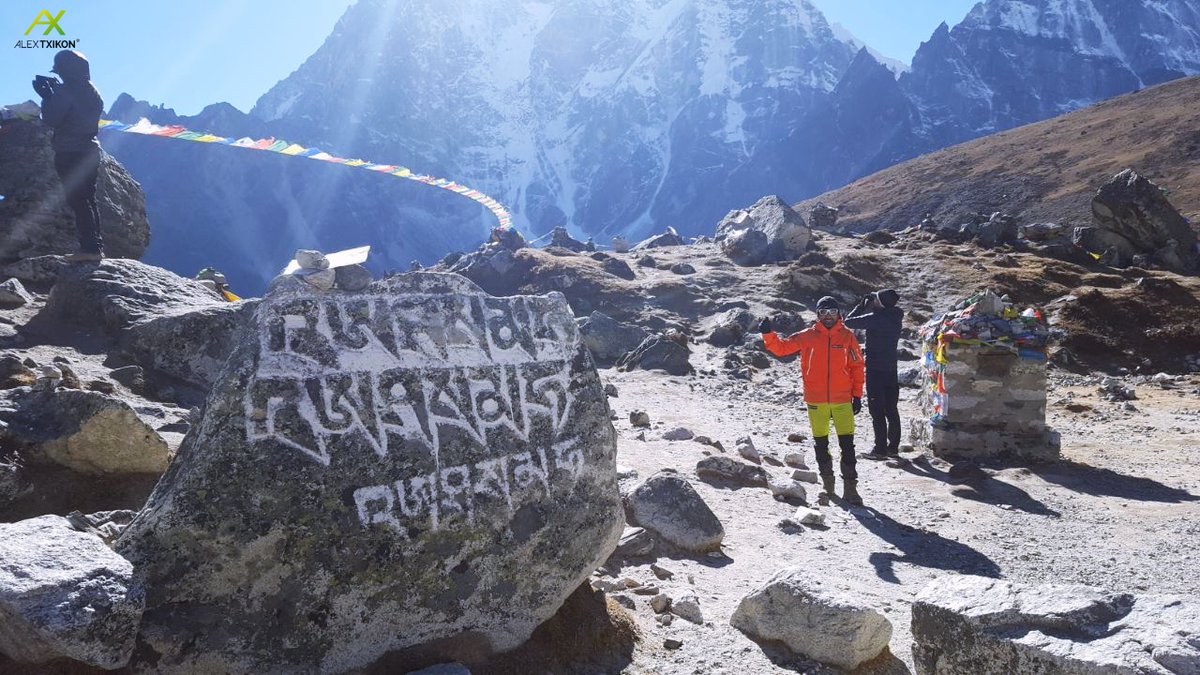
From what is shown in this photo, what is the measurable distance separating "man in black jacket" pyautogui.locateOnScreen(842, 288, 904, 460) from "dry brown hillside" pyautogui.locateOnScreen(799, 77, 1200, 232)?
34310mm

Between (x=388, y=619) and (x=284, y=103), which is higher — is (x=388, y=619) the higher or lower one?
the lower one

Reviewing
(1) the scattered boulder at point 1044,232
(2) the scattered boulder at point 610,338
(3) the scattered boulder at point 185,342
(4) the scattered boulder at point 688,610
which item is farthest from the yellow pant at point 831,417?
(1) the scattered boulder at point 1044,232

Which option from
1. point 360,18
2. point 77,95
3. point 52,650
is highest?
point 360,18

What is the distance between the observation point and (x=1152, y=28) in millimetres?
129250

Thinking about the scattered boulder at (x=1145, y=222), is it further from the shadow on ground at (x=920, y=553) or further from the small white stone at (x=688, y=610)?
the small white stone at (x=688, y=610)

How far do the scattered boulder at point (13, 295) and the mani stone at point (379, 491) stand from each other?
6119mm

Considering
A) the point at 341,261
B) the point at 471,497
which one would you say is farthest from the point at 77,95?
the point at 471,497

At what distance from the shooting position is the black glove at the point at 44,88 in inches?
298

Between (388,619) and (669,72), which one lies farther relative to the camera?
(669,72)

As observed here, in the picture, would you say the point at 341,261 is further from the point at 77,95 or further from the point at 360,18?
the point at 360,18

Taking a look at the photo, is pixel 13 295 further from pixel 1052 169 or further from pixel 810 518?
pixel 1052 169

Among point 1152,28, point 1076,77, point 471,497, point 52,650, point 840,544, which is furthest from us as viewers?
point 1152,28

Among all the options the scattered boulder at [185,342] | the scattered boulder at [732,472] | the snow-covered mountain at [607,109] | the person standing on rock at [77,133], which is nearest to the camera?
the scattered boulder at [732,472]

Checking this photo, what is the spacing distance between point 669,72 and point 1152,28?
82.5 metres
